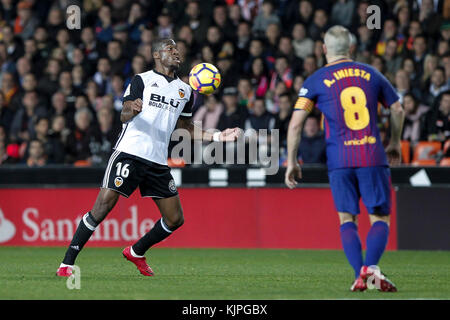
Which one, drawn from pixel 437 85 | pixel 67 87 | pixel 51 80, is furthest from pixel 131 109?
pixel 51 80

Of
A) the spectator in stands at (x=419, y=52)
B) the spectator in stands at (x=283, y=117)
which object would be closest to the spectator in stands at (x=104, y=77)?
the spectator in stands at (x=283, y=117)

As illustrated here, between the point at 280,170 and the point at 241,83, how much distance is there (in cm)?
236

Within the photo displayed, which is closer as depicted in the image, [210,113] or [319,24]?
[210,113]

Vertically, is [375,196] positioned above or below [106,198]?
above

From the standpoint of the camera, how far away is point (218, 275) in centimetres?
959

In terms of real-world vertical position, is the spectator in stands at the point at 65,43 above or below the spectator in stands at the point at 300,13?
below

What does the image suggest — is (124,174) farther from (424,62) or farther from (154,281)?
(424,62)

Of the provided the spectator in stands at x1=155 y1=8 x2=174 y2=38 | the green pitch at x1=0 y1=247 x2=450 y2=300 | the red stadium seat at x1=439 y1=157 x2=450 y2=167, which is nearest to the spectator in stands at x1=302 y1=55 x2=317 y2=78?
the red stadium seat at x1=439 y1=157 x2=450 y2=167

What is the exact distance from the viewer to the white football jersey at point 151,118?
9.27m

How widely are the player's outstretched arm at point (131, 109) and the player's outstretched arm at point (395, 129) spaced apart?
2.44 meters

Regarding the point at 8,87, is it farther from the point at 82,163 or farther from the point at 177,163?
the point at 177,163

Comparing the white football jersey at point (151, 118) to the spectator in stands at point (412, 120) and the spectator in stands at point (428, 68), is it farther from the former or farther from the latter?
the spectator in stands at point (428, 68)

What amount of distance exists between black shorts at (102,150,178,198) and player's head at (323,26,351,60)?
7.69 feet

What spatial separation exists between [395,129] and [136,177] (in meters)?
2.69
